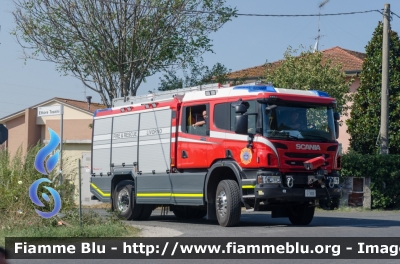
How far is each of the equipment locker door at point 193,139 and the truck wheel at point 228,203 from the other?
0.86 meters

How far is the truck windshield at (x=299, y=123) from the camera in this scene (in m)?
15.0

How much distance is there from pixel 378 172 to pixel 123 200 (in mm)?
9264

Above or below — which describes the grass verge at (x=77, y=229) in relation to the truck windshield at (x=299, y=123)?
below

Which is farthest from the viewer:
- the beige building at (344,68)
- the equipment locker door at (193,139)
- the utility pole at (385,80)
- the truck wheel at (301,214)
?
the beige building at (344,68)

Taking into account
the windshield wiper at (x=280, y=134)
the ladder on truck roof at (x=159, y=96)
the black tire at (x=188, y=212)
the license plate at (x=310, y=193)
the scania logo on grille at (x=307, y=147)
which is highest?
the ladder on truck roof at (x=159, y=96)

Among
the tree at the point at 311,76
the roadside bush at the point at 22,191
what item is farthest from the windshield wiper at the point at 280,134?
the tree at the point at 311,76

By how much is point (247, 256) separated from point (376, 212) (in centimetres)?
1306

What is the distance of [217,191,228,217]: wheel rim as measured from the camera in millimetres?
15519

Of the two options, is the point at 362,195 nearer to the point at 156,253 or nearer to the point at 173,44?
the point at 173,44

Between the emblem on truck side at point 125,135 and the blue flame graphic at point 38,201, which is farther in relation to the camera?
the emblem on truck side at point 125,135

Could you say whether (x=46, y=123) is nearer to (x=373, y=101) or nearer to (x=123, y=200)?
(x=373, y=101)

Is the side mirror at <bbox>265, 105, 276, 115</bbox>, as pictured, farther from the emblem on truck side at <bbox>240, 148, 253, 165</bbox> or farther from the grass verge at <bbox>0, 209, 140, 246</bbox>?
the grass verge at <bbox>0, 209, 140, 246</bbox>

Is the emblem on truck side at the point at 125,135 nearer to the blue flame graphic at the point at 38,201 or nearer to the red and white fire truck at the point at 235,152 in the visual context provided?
the red and white fire truck at the point at 235,152

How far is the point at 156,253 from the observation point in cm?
1116
